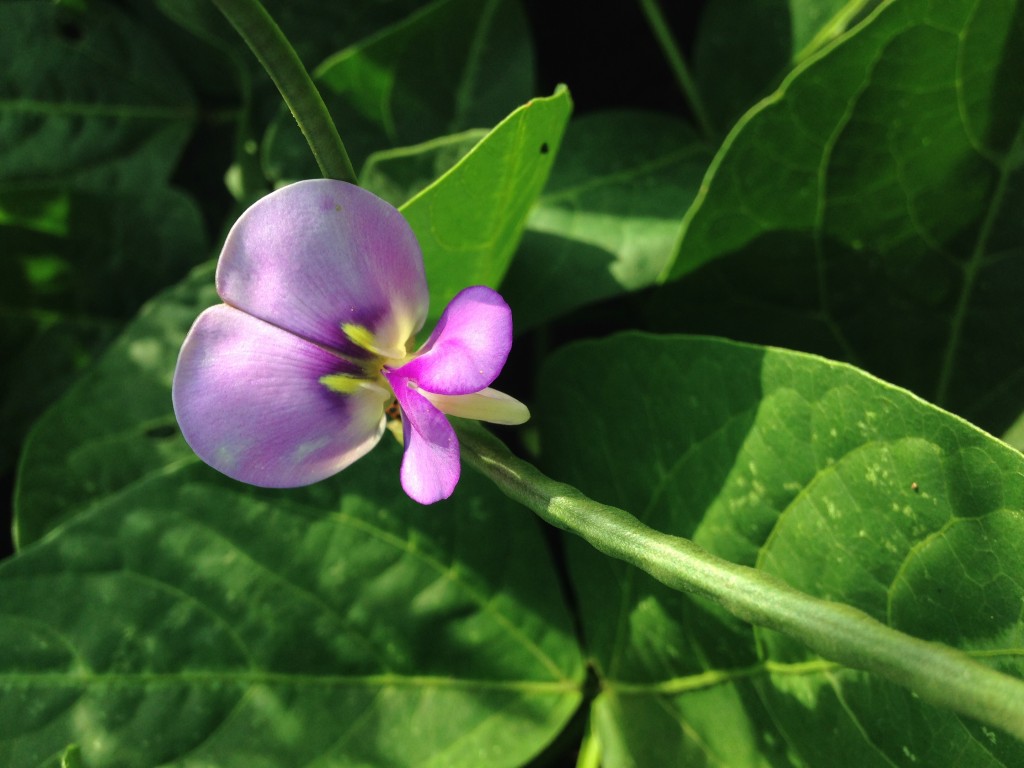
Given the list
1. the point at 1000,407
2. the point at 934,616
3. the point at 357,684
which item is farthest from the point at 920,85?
the point at 357,684

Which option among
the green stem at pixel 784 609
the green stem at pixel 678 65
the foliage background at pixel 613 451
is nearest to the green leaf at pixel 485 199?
the foliage background at pixel 613 451

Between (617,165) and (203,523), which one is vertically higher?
(617,165)

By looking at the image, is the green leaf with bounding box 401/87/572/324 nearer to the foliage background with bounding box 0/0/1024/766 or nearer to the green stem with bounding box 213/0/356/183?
the foliage background with bounding box 0/0/1024/766

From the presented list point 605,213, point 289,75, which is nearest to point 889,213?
point 605,213

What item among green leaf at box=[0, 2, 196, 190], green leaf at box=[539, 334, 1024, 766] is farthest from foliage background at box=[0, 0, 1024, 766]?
green leaf at box=[0, 2, 196, 190]

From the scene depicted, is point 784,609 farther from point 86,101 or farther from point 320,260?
point 86,101

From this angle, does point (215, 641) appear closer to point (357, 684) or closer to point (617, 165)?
point (357, 684)
